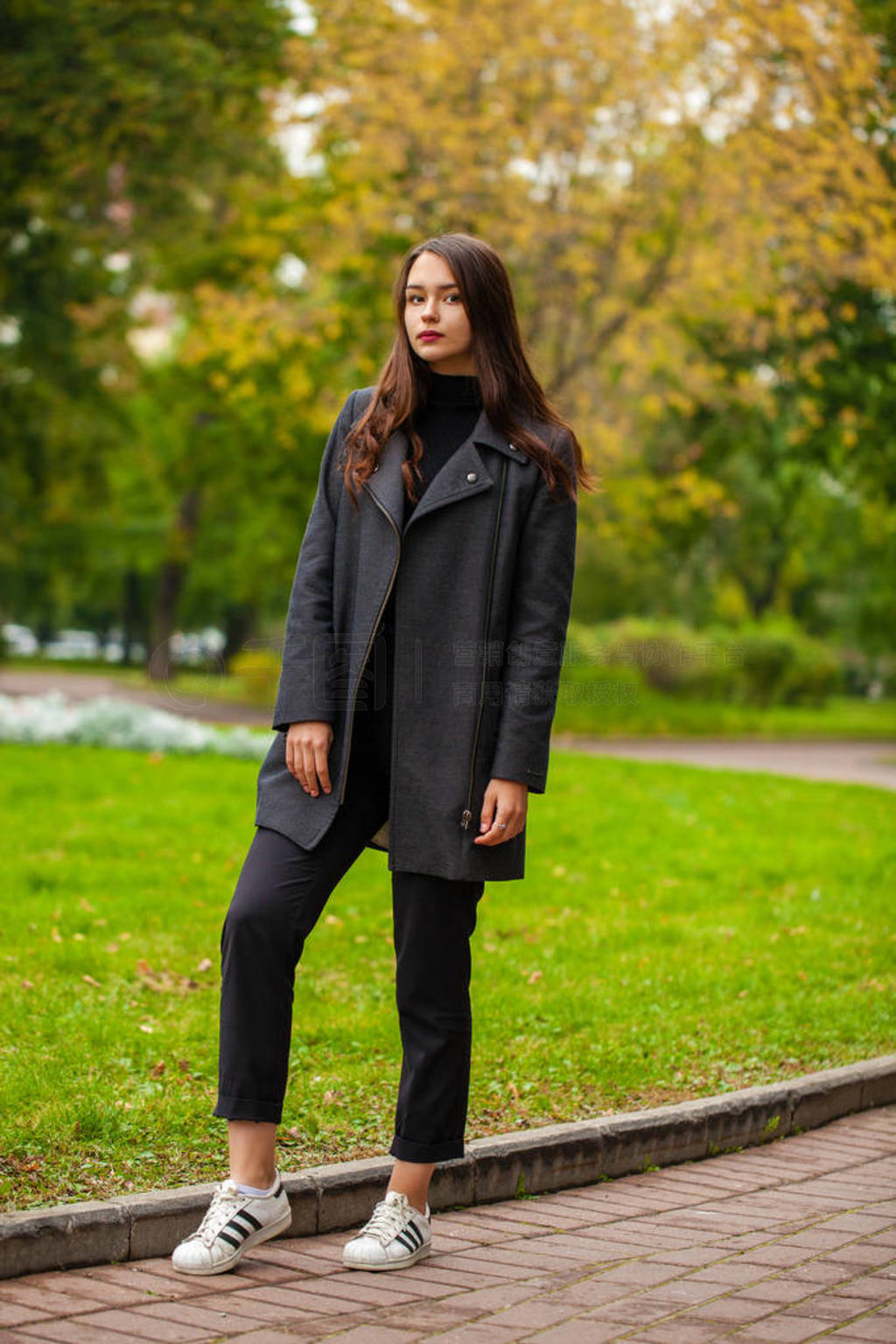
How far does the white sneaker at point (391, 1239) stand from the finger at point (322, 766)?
100cm

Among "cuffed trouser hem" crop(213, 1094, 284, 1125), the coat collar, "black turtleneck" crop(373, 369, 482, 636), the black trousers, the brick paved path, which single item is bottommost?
the brick paved path

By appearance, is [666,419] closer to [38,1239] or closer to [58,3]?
[58,3]

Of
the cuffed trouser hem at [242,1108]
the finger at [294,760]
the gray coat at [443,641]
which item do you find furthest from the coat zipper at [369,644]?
the cuffed trouser hem at [242,1108]

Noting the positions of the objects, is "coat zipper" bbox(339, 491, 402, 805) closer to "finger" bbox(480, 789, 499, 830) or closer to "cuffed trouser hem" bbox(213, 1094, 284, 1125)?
"finger" bbox(480, 789, 499, 830)

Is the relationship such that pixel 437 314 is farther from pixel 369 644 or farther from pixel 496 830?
pixel 496 830

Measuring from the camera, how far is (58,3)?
13219 millimetres

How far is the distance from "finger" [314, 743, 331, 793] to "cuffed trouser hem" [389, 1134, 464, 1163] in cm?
88

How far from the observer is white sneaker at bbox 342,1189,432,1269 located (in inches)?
139

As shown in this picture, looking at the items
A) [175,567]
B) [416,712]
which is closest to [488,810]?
[416,712]

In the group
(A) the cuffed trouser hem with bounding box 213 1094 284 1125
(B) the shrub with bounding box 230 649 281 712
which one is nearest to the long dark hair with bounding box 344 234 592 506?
(A) the cuffed trouser hem with bounding box 213 1094 284 1125

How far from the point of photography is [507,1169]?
4.31 meters

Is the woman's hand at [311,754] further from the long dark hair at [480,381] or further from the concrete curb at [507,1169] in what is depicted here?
the concrete curb at [507,1169]

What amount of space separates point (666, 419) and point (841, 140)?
8003mm

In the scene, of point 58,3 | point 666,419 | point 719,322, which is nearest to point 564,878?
point 58,3
